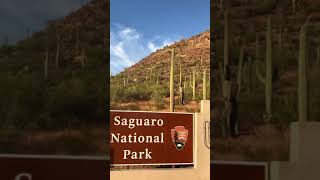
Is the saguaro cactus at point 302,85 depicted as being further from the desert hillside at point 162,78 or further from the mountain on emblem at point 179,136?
the desert hillside at point 162,78

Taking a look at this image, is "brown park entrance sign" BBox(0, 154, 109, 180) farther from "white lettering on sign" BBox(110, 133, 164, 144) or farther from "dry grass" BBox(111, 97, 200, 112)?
"dry grass" BBox(111, 97, 200, 112)

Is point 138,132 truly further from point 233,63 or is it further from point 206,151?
point 233,63

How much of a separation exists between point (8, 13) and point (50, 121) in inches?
43.4

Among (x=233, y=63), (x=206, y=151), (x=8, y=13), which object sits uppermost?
(x=8, y=13)

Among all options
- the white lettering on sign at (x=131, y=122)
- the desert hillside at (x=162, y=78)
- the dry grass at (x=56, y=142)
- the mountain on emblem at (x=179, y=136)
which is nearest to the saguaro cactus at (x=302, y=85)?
the dry grass at (x=56, y=142)

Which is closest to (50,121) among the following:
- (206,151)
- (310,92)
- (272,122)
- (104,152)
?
(104,152)

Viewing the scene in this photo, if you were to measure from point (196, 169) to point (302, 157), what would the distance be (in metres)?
4.27

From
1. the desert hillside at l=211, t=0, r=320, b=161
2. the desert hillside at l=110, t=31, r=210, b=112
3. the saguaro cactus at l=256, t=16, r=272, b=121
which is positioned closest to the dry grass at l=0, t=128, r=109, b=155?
the desert hillside at l=211, t=0, r=320, b=161

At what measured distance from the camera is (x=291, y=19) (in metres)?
6.07

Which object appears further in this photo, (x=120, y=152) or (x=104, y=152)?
(x=120, y=152)

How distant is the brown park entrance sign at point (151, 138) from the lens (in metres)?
9.67

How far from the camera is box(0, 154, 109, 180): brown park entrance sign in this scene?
212 inches

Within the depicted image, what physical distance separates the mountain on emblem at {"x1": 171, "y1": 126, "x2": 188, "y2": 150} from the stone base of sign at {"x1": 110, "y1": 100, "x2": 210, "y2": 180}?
191 millimetres

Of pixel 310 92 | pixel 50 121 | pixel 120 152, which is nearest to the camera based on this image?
pixel 50 121
